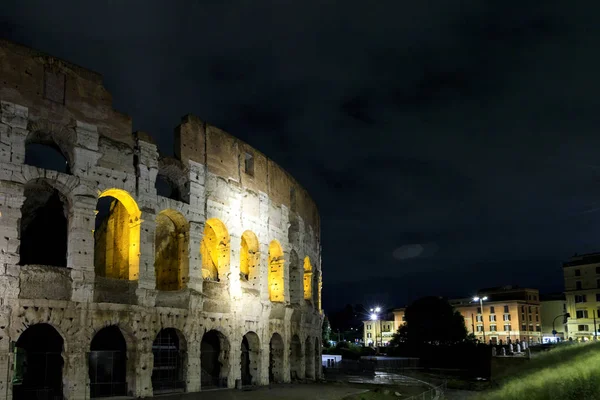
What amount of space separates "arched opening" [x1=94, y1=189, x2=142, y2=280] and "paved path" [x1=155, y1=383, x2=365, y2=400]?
18.1ft

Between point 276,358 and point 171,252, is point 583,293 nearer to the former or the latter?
point 276,358

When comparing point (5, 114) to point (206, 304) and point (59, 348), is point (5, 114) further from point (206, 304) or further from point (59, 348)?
point (206, 304)

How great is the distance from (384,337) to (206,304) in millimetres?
Answer: 91200

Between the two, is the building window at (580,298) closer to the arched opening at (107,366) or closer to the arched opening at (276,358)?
the arched opening at (276,358)

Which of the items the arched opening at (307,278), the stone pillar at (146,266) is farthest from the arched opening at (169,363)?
the arched opening at (307,278)

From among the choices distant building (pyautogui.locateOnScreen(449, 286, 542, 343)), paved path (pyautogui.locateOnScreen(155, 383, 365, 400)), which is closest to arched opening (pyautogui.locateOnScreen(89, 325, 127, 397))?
paved path (pyautogui.locateOnScreen(155, 383, 365, 400))

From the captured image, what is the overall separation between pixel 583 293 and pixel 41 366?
244ft

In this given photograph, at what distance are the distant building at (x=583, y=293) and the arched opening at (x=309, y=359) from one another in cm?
5428

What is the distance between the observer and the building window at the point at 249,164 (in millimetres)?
30672

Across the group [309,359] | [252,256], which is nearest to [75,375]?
[252,256]

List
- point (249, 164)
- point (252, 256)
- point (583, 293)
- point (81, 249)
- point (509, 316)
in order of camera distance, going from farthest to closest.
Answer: point (509, 316), point (583, 293), point (249, 164), point (252, 256), point (81, 249)

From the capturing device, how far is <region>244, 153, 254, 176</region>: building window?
3067 centimetres

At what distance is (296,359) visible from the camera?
34.5m

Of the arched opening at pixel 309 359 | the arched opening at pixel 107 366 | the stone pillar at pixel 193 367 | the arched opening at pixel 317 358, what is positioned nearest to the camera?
the arched opening at pixel 107 366
